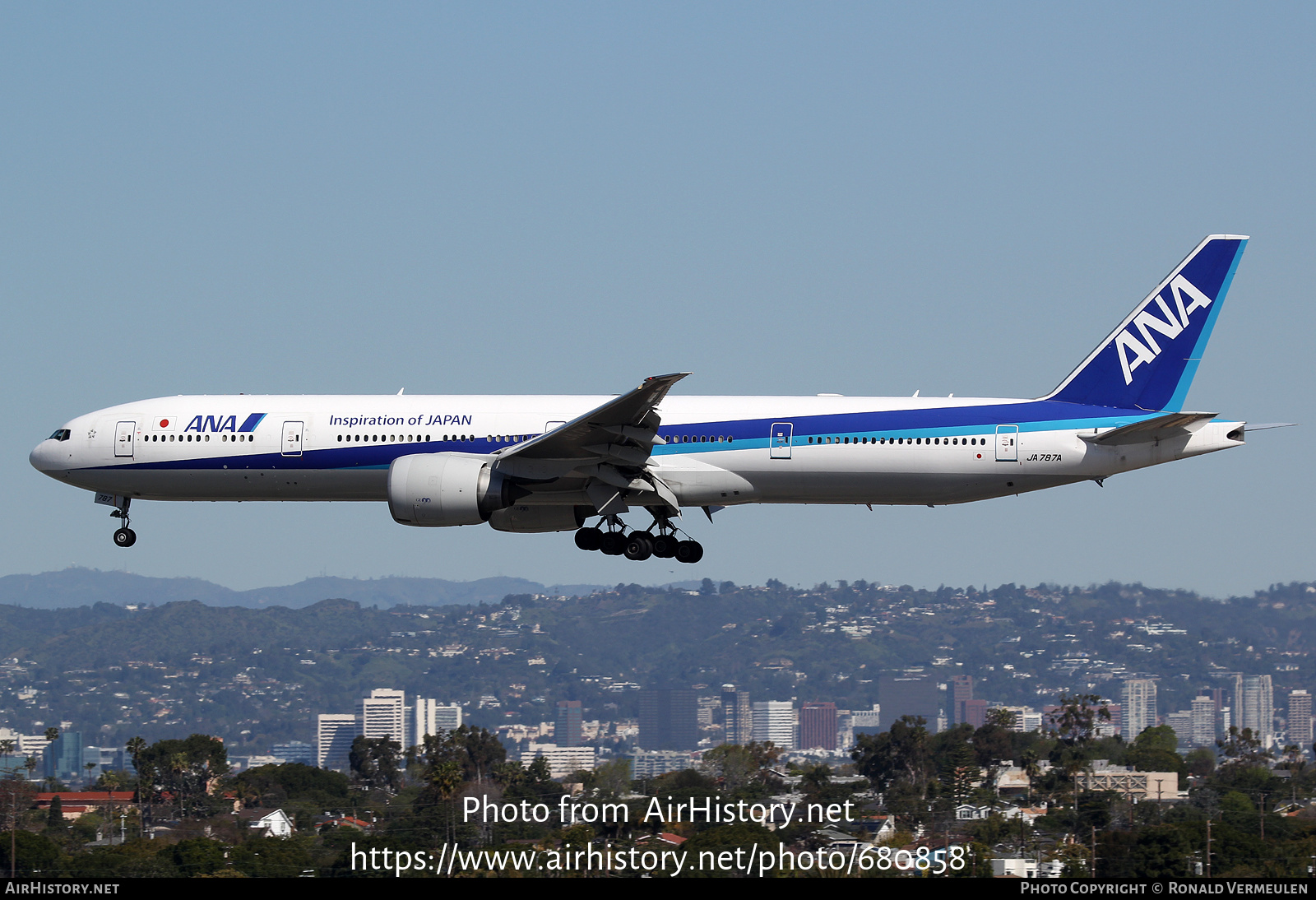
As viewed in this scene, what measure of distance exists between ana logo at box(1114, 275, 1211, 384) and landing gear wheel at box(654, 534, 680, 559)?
12539 mm

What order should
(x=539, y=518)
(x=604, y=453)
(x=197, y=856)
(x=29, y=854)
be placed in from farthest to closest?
(x=29, y=854), (x=197, y=856), (x=539, y=518), (x=604, y=453)

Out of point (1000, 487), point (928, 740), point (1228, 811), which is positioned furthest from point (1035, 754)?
point (1000, 487)

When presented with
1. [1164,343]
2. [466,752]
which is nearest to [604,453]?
[1164,343]

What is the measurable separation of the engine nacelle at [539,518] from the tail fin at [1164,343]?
12761 millimetres

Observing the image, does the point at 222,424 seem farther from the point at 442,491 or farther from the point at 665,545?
the point at 665,545

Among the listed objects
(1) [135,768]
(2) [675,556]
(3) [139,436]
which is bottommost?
(1) [135,768]

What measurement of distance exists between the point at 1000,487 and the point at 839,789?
98.8 ft

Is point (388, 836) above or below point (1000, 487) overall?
below

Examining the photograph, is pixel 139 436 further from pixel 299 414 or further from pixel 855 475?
pixel 855 475

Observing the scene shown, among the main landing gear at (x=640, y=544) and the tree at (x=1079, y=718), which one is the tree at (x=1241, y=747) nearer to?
the tree at (x=1079, y=718)

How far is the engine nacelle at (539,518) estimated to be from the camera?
38969 millimetres

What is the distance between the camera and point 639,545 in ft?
129

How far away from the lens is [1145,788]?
6912 cm

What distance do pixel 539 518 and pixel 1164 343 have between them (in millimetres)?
17040
